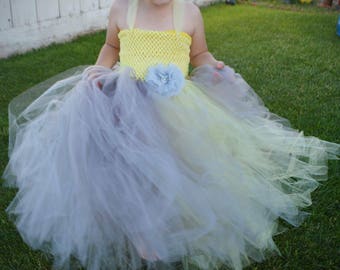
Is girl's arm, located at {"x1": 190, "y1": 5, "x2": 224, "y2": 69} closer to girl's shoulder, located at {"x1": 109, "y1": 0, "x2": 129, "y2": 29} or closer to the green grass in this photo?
girl's shoulder, located at {"x1": 109, "y1": 0, "x2": 129, "y2": 29}

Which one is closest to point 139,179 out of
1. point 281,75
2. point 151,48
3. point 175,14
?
point 151,48

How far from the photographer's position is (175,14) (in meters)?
1.90

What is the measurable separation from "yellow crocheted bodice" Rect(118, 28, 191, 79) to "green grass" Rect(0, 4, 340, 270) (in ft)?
2.67

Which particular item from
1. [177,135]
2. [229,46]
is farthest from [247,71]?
[177,135]

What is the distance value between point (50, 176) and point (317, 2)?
6.84 meters

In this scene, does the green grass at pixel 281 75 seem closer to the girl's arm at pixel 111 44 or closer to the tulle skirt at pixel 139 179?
the tulle skirt at pixel 139 179

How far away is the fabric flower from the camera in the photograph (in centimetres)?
167

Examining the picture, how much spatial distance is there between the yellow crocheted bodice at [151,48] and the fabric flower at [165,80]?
0.13 m

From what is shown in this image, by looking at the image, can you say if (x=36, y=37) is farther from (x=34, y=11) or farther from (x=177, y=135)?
(x=177, y=135)

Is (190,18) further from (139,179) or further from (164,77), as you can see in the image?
(139,179)

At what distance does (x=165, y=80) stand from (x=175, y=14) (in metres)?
0.36

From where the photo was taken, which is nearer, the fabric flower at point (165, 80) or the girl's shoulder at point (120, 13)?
the fabric flower at point (165, 80)

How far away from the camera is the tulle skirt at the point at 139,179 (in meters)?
1.51

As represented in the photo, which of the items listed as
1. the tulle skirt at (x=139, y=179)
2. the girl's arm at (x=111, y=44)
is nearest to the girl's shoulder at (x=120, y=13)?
the girl's arm at (x=111, y=44)
